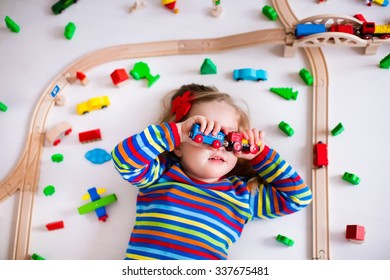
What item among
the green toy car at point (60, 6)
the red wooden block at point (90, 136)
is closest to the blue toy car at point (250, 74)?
the red wooden block at point (90, 136)

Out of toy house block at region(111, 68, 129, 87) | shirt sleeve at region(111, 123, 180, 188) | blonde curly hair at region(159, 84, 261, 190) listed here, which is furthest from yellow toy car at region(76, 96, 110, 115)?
shirt sleeve at region(111, 123, 180, 188)

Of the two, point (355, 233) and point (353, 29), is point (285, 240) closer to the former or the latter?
point (355, 233)

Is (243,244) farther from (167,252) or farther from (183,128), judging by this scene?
(183,128)

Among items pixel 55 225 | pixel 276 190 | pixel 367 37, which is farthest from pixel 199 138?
pixel 367 37

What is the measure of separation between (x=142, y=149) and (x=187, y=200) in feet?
0.53

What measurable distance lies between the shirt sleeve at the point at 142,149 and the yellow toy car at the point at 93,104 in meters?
0.27

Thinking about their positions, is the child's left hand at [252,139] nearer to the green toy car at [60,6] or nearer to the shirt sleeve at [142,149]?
the shirt sleeve at [142,149]

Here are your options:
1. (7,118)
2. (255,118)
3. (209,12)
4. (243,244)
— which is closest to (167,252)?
(243,244)

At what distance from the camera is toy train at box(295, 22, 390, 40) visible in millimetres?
1207

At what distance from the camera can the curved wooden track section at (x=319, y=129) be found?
3.67 feet

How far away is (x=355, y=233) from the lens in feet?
3.56

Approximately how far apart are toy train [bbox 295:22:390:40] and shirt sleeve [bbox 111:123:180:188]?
45cm

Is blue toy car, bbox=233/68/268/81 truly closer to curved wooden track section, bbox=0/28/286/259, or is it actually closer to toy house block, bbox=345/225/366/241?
curved wooden track section, bbox=0/28/286/259

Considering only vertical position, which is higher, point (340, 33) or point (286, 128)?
point (340, 33)
